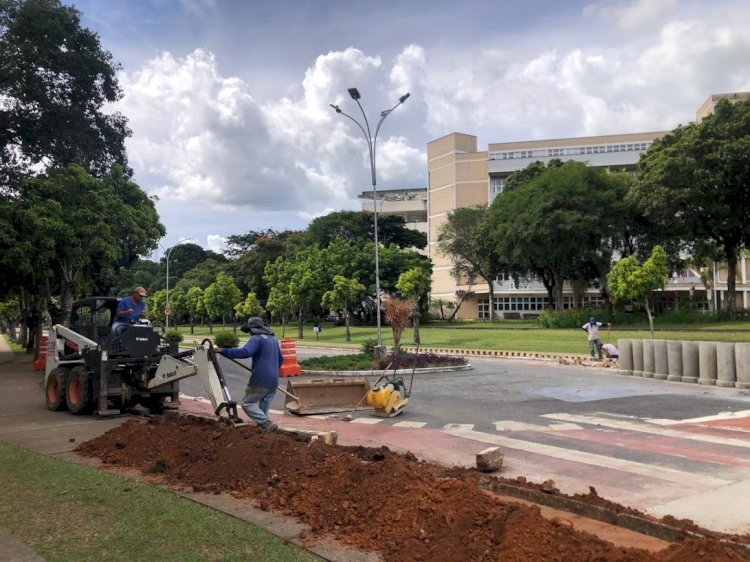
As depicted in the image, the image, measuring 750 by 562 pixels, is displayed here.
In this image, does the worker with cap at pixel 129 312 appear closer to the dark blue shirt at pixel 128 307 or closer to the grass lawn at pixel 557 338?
the dark blue shirt at pixel 128 307

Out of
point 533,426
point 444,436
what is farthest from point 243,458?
point 533,426

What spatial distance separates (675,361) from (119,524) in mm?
16115

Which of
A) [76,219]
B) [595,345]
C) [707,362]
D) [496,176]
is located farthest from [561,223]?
[496,176]

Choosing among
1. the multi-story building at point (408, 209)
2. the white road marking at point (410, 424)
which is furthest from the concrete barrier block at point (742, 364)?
the multi-story building at point (408, 209)

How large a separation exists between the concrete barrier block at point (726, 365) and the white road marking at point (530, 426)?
25.0 feet

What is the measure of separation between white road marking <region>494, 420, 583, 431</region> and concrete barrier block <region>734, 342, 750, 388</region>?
7371 millimetres

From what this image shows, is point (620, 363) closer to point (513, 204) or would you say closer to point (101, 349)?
point (101, 349)

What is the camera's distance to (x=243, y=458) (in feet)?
23.2

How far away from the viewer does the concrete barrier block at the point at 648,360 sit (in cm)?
1820

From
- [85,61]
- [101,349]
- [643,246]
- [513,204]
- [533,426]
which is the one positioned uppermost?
[85,61]

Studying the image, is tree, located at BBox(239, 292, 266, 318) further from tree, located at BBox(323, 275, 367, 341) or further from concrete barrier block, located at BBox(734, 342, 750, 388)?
concrete barrier block, located at BBox(734, 342, 750, 388)

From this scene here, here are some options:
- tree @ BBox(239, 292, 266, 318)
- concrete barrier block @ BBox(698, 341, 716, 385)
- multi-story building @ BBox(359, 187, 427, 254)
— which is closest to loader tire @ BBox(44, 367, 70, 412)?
concrete barrier block @ BBox(698, 341, 716, 385)

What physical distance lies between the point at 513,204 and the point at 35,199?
36028mm

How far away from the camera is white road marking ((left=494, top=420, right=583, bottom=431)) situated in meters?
10.2
